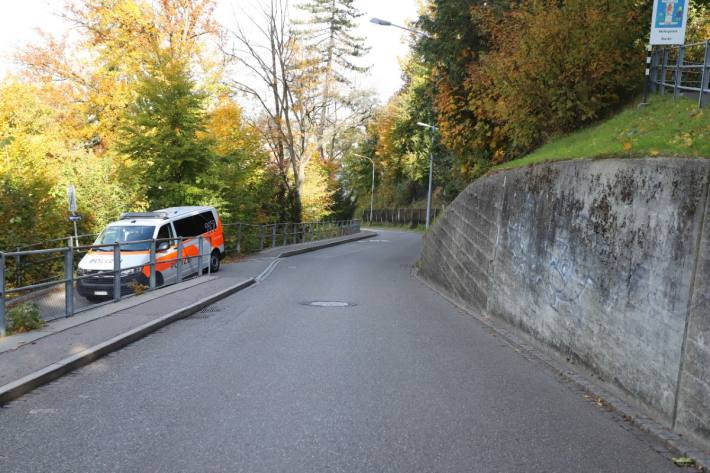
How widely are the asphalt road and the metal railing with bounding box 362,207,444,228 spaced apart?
49280 millimetres

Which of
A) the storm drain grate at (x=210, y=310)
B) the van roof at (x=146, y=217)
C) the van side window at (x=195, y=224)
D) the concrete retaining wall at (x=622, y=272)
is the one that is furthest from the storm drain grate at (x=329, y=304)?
the van side window at (x=195, y=224)

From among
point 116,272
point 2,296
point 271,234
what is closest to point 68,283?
point 2,296

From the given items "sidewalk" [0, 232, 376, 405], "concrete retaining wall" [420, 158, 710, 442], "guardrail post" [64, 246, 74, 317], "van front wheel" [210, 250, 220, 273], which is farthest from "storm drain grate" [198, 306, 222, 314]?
"van front wheel" [210, 250, 220, 273]

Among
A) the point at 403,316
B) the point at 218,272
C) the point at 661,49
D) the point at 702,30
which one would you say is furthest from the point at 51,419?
the point at 702,30

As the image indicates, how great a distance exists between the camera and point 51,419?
5043 mm

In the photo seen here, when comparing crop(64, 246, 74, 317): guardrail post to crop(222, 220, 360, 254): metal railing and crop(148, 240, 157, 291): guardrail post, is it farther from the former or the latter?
crop(222, 220, 360, 254): metal railing

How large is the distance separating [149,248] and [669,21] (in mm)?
11622

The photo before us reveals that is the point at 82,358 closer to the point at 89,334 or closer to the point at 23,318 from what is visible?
the point at 89,334

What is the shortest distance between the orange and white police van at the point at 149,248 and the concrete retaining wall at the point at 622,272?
7.38 meters

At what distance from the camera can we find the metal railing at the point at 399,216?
211 feet

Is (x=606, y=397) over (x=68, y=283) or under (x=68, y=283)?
under

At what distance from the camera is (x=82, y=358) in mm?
6859

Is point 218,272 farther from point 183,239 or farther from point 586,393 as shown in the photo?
point 586,393

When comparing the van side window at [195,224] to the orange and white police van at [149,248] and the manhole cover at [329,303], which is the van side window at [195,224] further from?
the manhole cover at [329,303]
